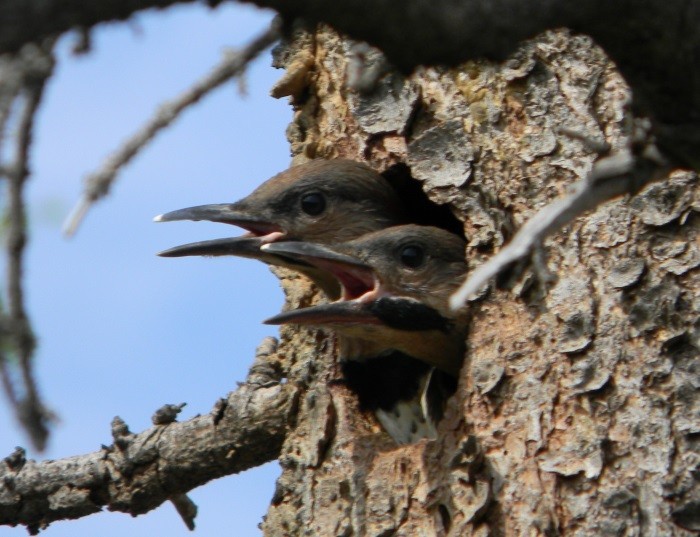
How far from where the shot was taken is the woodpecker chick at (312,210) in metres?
5.95

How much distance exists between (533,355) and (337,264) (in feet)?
4.24

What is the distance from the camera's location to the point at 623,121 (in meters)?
4.98

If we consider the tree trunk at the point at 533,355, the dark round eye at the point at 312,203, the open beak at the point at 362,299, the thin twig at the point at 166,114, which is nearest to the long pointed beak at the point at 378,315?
the open beak at the point at 362,299

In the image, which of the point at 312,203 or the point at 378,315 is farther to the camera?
the point at 312,203

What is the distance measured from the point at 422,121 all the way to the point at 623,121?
0.93 m

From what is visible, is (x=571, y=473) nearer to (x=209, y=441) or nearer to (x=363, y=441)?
(x=363, y=441)

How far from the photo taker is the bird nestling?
560 cm

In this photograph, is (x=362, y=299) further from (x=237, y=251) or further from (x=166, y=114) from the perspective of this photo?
(x=166, y=114)

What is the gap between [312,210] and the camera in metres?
6.21

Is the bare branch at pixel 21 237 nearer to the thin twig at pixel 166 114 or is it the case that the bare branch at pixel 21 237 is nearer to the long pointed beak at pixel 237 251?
the thin twig at pixel 166 114

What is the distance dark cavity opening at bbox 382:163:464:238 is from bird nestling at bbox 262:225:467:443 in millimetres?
406

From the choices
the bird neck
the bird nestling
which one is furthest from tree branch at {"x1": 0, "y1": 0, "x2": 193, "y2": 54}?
the bird neck

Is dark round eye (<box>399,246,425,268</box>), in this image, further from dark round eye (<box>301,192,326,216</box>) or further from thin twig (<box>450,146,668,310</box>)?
thin twig (<box>450,146,668,310</box>)

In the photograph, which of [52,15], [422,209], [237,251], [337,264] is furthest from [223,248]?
[52,15]
